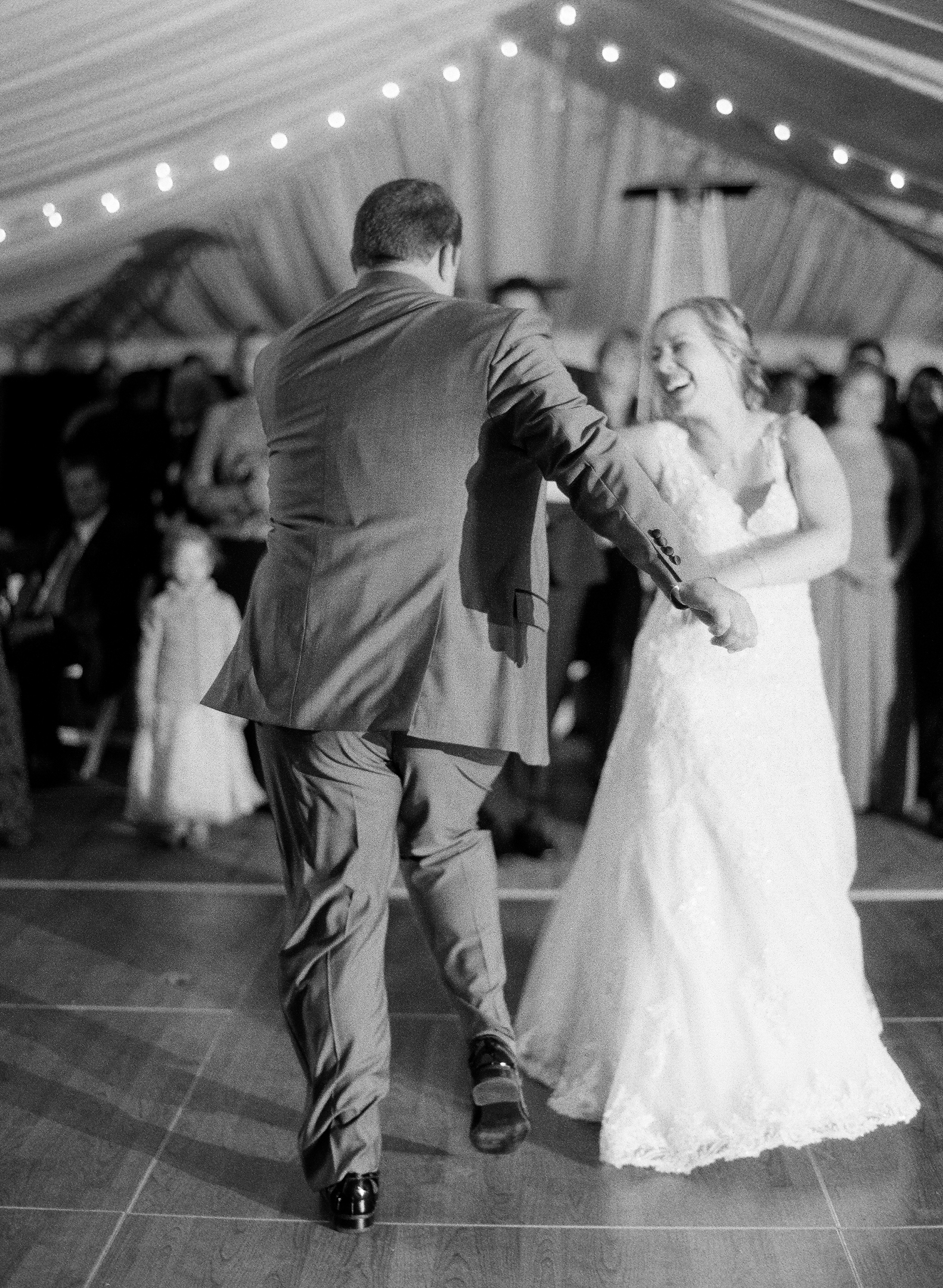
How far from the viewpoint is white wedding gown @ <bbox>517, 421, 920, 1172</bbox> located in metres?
2.73

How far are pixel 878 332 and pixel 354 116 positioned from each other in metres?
2.70

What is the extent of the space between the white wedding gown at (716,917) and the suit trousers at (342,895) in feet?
1.59

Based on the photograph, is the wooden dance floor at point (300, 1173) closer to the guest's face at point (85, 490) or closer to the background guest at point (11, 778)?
the background guest at point (11, 778)

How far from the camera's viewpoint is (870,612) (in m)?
5.18

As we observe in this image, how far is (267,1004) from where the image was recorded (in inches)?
134

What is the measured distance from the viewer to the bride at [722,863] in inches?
108

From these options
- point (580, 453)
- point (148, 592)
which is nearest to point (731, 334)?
point (580, 453)

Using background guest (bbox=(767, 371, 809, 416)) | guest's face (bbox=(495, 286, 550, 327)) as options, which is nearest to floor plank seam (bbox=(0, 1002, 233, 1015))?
guest's face (bbox=(495, 286, 550, 327))

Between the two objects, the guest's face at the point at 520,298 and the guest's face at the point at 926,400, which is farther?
the guest's face at the point at 926,400

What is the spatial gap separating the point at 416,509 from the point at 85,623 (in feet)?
11.0

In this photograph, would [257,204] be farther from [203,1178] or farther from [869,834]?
[203,1178]

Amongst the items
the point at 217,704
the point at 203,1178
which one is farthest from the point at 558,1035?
the point at 217,704

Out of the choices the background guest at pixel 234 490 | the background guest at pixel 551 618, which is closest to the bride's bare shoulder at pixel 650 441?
the background guest at pixel 551 618

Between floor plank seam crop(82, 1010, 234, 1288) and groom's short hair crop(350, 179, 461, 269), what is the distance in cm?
150
